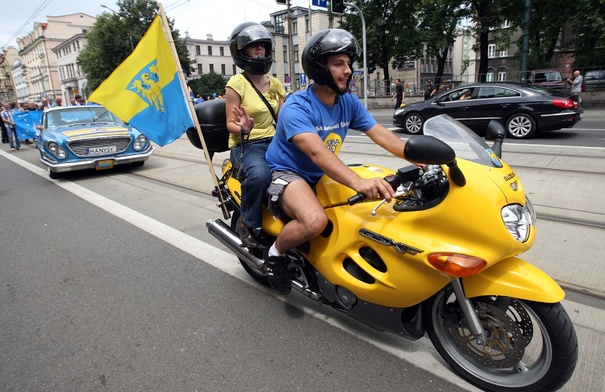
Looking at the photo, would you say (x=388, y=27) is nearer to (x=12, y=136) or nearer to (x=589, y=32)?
(x=589, y=32)

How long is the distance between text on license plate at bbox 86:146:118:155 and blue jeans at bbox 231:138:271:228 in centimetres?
665

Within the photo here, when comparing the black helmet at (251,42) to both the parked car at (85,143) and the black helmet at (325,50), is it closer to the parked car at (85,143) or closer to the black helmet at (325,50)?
the black helmet at (325,50)

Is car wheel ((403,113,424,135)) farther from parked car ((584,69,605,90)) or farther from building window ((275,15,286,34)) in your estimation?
building window ((275,15,286,34))

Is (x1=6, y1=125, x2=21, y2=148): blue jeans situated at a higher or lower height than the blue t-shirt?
lower

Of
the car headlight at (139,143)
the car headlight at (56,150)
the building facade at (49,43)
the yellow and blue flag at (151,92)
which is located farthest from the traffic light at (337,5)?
the building facade at (49,43)

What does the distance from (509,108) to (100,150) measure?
10.3 m

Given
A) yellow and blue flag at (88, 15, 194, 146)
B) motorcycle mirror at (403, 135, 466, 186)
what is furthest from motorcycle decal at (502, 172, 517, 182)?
yellow and blue flag at (88, 15, 194, 146)

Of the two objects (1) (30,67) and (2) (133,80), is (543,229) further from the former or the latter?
(1) (30,67)

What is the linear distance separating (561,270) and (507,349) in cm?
168

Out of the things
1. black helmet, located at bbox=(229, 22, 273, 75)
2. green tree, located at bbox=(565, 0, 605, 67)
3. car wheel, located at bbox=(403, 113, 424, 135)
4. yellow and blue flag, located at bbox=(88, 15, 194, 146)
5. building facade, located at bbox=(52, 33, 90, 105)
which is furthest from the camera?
building facade, located at bbox=(52, 33, 90, 105)

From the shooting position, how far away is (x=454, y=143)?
6.68 ft

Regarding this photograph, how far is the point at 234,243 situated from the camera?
123 inches

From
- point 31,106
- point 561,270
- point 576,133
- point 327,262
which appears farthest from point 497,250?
point 31,106

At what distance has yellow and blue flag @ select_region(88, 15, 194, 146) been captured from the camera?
332 centimetres
